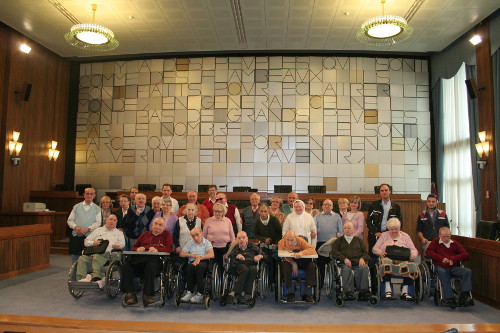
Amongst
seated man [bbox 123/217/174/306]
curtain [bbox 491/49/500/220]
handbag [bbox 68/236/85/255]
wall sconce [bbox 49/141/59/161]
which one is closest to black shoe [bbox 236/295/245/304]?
seated man [bbox 123/217/174/306]

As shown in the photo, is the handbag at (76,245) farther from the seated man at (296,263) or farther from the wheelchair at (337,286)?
the wheelchair at (337,286)

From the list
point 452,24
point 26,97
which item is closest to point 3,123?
point 26,97

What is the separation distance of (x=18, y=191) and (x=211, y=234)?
6.39 metres

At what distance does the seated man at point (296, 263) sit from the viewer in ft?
15.0

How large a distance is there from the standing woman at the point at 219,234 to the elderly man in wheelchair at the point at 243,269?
29 centimetres

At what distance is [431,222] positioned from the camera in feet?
18.2

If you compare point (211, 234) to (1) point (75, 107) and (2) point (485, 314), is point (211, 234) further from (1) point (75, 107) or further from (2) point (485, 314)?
(1) point (75, 107)

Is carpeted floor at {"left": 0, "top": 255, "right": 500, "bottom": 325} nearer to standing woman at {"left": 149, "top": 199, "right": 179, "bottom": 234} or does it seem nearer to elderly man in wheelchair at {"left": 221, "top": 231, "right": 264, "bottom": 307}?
elderly man in wheelchair at {"left": 221, "top": 231, "right": 264, "bottom": 307}

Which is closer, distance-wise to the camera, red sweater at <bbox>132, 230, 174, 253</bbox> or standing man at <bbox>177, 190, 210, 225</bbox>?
red sweater at <bbox>132, 230, 174, 253</bbox>

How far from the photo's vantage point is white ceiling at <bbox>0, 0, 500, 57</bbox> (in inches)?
307

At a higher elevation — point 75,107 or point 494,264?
point 75,107

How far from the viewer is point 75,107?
36.9ft

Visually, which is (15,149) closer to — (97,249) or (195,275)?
(97,249)

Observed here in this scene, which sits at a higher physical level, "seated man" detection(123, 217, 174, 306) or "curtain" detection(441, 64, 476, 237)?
"curtain" detection(441, 64, 476, 237)
